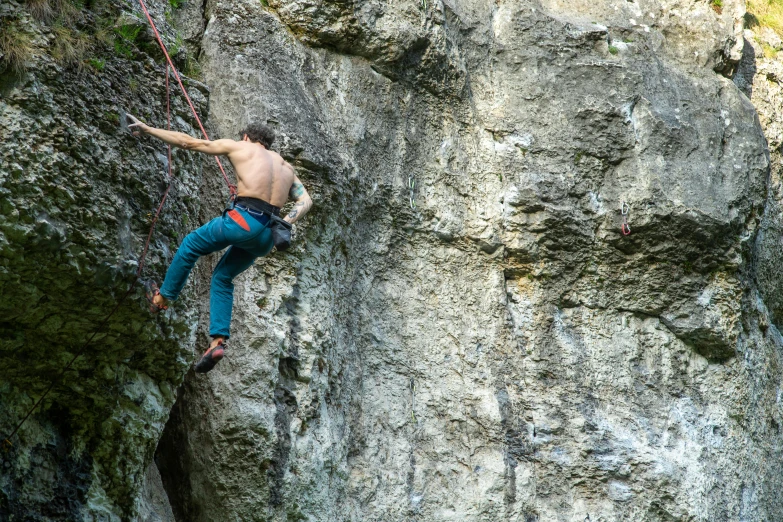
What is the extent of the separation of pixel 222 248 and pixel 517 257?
14.1ft

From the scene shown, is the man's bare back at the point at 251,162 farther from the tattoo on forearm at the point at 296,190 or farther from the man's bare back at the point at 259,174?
the tattoo on forearm at the point at 296,190

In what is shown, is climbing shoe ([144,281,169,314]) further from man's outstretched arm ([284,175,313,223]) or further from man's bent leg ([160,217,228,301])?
man's outstretched arm ([284,175,313,223])

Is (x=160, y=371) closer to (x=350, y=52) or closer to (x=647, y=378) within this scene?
(x=350, y=52)

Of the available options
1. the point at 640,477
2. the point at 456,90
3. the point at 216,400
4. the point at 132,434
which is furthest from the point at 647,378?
the point at 132,434

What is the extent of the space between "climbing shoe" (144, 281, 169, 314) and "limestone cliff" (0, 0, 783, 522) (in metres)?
1.24

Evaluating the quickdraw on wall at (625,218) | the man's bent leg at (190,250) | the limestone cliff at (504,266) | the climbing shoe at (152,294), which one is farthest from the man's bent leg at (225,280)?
the quickdraw on wall at (625,218)

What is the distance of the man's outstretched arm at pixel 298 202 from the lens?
22.6 feet

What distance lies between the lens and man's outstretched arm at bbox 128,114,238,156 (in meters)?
6.25

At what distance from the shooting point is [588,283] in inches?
386

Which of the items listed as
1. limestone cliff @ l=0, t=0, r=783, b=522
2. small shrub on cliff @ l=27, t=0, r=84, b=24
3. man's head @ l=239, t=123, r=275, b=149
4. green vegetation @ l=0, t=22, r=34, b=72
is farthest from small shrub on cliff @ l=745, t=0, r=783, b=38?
green vegetation @ l=0, t=22, r=34, b=72

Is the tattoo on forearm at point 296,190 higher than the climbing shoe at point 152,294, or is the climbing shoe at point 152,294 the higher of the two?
the tattoo on forearm at point 296,190

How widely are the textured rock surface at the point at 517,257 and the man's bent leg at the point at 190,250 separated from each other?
198 centimetres

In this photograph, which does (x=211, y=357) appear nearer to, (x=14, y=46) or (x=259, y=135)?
(x=259, y=135)

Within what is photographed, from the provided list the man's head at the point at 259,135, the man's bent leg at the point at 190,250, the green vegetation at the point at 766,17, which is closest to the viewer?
the man's bent leg at the point at 190,250
